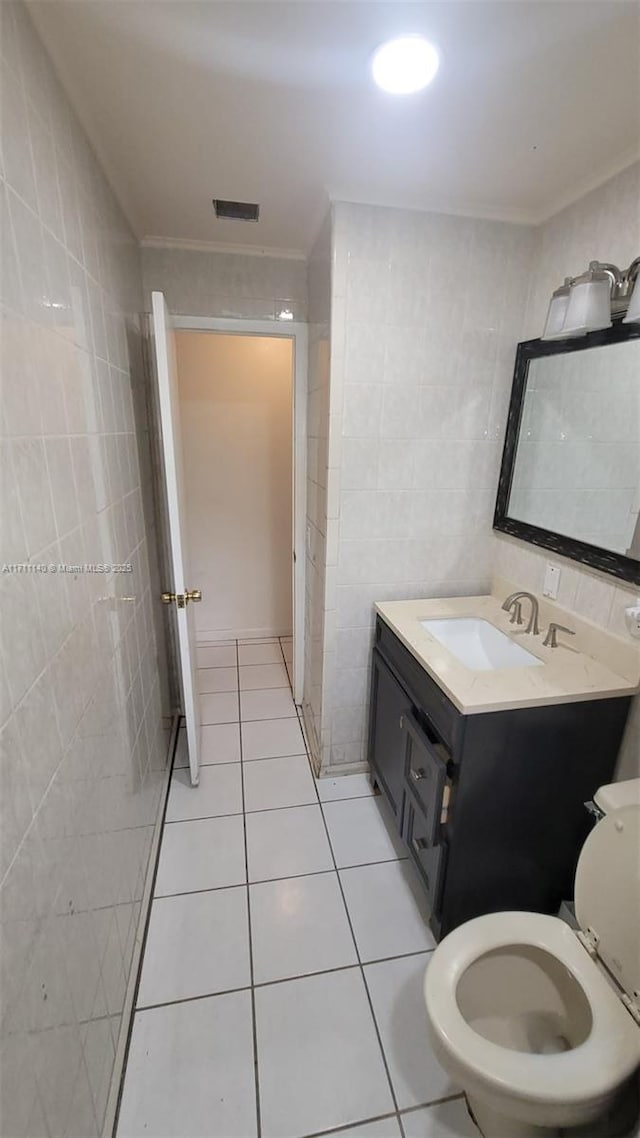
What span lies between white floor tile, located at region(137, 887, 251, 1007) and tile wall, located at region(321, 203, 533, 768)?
0.78 meters

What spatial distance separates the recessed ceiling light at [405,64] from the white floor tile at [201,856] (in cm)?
230

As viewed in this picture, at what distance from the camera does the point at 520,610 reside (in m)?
1.69

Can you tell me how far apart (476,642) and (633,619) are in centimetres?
59

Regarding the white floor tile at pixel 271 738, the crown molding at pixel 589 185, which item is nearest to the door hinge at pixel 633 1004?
the white floor tile at pixel 271 738

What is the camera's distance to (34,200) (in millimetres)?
843

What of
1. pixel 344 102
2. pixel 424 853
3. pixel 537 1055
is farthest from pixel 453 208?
pixel 537 1055

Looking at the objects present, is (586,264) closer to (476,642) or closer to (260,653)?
(476,642)

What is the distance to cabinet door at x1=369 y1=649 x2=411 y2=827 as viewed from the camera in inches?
63.9

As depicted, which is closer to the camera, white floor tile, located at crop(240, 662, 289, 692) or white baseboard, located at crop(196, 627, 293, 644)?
white floor tile, located at crop(240, 662, 289, 692)

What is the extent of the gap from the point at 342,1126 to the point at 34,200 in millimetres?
2066

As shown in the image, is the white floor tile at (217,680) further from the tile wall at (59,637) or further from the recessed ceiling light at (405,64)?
the recessed ceiling light at (405,64)

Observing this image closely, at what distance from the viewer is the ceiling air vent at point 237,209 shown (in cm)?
158

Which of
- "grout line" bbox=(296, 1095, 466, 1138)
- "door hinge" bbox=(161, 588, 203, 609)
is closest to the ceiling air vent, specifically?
"door hinge" bbox=(161, 588, 203, 609)

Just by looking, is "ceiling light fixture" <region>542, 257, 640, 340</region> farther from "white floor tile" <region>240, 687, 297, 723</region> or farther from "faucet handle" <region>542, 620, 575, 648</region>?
"white floor tile" <region>240, 687, 297, 723</region>
